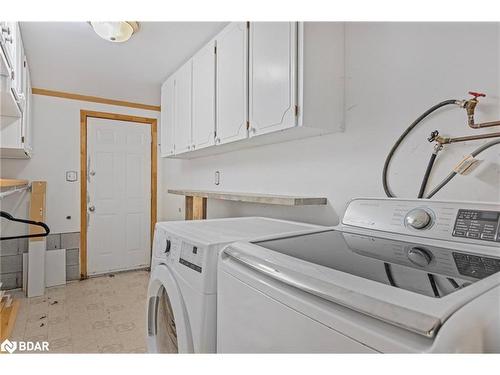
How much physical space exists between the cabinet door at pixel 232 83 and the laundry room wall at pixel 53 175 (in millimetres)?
2280

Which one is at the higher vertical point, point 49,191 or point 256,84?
point 256,84

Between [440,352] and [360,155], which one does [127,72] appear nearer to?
[360,155]

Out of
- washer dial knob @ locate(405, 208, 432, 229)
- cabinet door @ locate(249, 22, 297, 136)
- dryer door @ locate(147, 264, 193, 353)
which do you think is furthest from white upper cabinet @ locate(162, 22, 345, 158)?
dryer door @ locate(147, 264, 193, 353)

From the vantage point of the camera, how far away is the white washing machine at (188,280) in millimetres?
1019

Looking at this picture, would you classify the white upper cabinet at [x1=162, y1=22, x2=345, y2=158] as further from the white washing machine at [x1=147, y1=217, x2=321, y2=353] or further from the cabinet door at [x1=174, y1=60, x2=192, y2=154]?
the white washing machine at [x1=147, y1=217, x2=321, y2=353]

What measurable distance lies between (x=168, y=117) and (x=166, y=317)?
6.93 ft

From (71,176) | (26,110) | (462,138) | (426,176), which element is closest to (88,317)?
(71,176)

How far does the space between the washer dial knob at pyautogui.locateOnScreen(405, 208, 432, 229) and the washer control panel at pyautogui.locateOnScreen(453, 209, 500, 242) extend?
81mm

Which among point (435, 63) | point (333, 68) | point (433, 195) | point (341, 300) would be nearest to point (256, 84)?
point (333, 68)

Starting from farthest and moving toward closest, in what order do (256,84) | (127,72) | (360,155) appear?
(127,72), (256,84), (360,155)

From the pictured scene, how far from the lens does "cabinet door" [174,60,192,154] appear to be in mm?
2486

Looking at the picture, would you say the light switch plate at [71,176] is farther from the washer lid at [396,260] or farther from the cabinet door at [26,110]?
the washer lid at [396,260]

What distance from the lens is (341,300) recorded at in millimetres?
547
